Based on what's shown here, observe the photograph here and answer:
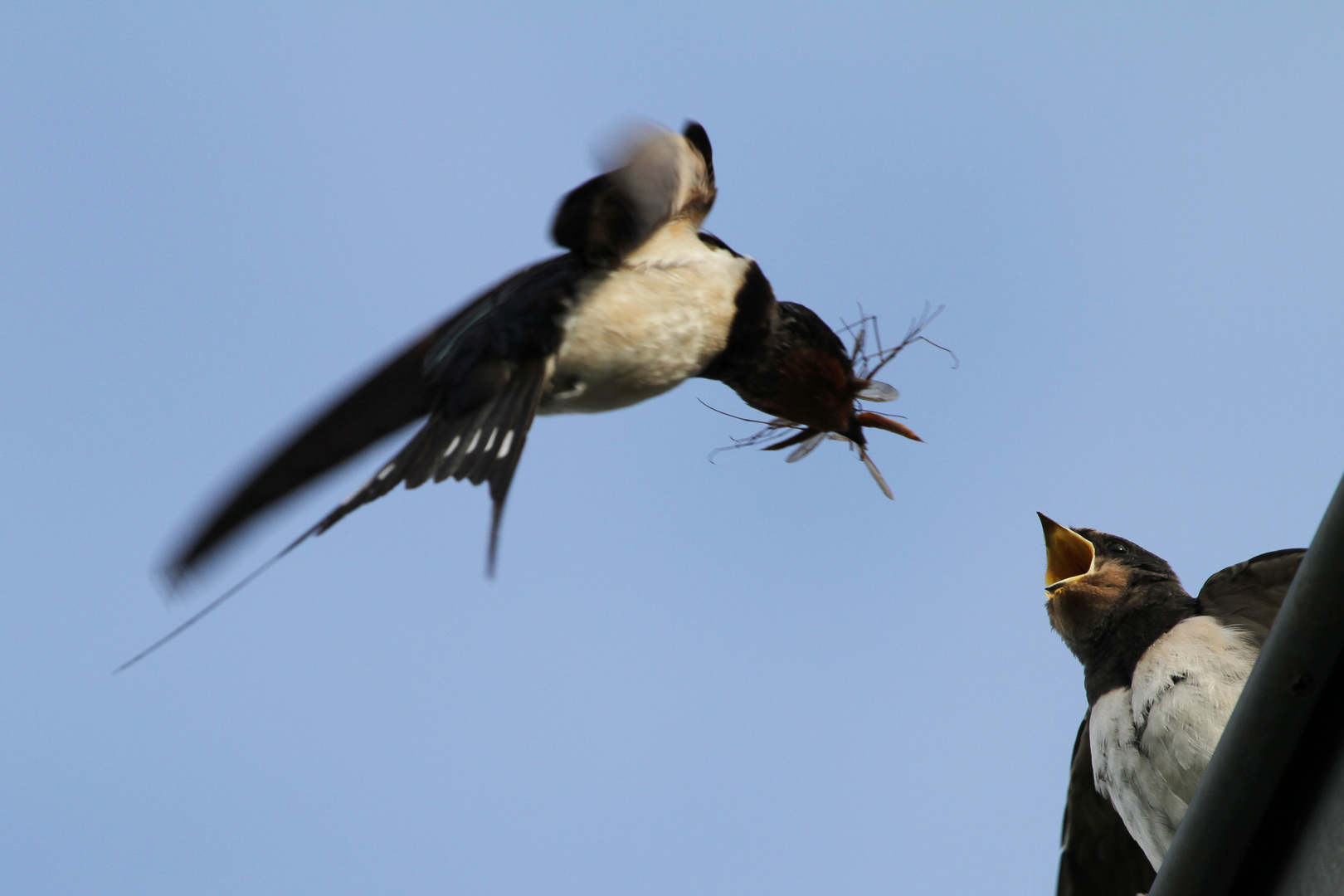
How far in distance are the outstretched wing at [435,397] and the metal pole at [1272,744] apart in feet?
4.84

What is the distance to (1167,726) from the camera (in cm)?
391

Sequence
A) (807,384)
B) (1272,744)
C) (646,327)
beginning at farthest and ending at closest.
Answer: (807,384) → (646,327) → (1272,744)

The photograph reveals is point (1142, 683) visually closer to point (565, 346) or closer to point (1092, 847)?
point (1092, 847)

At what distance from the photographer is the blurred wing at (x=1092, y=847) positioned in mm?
4750

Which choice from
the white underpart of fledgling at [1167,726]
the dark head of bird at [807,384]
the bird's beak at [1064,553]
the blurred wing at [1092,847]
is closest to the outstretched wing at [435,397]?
the dark head of bird at [807,384]

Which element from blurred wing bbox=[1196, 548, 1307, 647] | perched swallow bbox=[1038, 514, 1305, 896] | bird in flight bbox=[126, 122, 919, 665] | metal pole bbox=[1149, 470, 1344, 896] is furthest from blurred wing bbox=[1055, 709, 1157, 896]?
metal pole bbox=[1149, 470, 1344, 896]

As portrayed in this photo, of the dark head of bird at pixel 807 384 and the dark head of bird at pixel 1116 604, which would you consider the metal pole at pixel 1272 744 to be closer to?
the dark head of bird at pixel 807 384

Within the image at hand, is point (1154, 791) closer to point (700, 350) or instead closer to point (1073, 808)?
point (1073, 808)

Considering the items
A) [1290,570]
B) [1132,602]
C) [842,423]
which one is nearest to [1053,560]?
[1132,602]

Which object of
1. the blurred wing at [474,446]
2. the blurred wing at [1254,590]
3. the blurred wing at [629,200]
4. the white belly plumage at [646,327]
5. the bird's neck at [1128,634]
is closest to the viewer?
the blurred wing at [474,446]

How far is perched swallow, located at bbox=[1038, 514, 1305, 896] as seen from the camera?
153 inches

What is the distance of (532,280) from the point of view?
3242mm

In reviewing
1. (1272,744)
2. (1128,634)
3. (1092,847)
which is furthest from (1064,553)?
(1272,744)

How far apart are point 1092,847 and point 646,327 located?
9.58 feet
